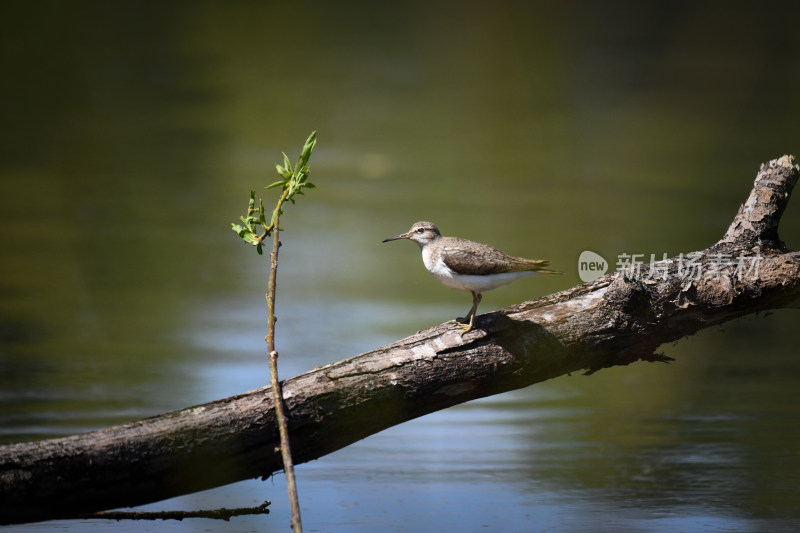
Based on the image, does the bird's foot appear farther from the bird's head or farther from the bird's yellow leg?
the bird's head

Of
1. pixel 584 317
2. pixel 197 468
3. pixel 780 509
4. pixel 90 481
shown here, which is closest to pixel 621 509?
pixel 780 509

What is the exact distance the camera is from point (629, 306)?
143 cm

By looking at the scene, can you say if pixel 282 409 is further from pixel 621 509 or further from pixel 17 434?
pixel 17 434

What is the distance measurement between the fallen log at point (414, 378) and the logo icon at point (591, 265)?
0.33 ft

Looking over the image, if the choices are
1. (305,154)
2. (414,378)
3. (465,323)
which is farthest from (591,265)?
(305,154)

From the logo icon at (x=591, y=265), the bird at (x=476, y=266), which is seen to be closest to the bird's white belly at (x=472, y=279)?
the bird at (x=476, y=266)

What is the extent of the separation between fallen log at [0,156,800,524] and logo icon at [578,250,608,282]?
100 mm

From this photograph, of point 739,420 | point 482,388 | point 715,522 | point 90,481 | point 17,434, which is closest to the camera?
point 90,481

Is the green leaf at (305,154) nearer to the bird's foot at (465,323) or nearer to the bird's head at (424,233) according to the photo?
the bird's head at (424,233)

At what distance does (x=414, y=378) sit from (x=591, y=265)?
488 mm

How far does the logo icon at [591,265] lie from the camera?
5.28 ft

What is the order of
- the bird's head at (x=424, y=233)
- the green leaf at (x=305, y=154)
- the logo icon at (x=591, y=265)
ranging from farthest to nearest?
1. the logo icon at (x=591, y=265)
2. the bird's head at (x=424, y=233)
3. the green leaf at (x=305, y=154)

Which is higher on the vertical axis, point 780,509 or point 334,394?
point 334,394

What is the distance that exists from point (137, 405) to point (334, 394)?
1448mm
